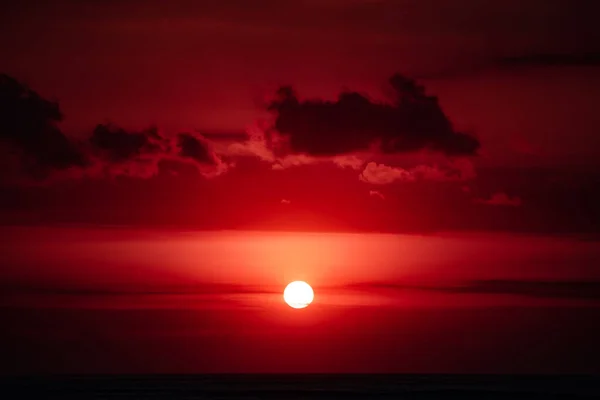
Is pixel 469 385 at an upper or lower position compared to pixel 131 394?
upper

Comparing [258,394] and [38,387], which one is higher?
[38,387]

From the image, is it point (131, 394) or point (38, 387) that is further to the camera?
point (38, 387)

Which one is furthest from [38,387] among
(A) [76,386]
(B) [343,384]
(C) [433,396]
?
(C) [433,396]

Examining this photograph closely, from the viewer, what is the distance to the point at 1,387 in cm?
4334

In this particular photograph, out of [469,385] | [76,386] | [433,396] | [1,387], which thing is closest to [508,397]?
[433,396]

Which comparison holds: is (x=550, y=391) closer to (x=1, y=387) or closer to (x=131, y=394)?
(x=131, y=394)

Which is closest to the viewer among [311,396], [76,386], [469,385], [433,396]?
[311,396]

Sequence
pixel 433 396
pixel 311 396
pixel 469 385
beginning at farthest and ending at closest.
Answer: pixel 469 385 < pixel 433 396 < pixel 311 396

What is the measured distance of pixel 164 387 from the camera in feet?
143

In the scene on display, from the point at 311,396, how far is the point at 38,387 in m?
15.2

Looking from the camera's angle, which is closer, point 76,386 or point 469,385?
point 76,386

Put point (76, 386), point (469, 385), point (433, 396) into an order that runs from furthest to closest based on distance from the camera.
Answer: point (469, 385)
point (76, 386)
point (433, 396)

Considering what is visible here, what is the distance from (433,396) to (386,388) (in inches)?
160

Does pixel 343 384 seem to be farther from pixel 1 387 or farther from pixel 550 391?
pixel 1 387
